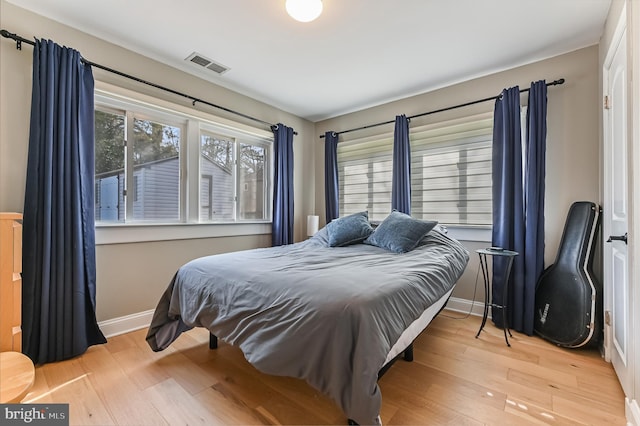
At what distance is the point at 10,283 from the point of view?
5.18 ft

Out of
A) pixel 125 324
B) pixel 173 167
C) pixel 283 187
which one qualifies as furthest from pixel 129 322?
pixel 283 187

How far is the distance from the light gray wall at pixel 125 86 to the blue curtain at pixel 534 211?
109 inches

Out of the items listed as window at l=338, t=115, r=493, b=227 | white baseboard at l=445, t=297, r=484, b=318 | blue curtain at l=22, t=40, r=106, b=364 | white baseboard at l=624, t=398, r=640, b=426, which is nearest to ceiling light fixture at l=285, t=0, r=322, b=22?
blue curtain at l=22, t=40, r=106, b=364

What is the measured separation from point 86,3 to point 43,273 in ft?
6.17

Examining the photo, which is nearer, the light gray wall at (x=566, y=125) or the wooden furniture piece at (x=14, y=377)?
the wooden furniture piece at (x=14, y=377)

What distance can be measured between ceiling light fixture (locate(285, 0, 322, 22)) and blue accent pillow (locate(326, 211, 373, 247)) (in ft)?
5.99

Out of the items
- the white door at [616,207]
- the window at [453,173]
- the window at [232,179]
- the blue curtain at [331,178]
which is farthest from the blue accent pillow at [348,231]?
the white door at [616,207]

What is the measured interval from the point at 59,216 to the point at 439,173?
3458 millimetres

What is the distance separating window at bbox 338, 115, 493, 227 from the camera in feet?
9.71

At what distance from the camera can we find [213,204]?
3.22 metres

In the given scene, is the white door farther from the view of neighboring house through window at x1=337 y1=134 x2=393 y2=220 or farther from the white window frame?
the white window frame

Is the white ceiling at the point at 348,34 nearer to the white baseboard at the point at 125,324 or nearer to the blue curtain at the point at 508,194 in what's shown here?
the blue curtain at the point at 508,194

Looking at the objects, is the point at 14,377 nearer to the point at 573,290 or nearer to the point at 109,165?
the point at 109,165

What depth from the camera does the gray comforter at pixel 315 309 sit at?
1.17 meters
